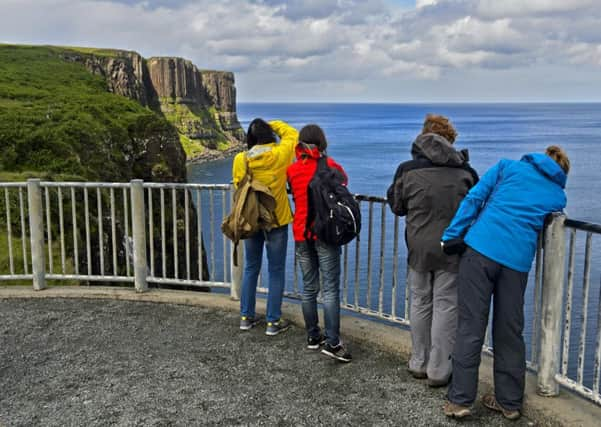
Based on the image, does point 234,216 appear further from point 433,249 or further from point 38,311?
point 38,311

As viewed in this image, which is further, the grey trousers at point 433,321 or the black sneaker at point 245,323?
the black sneaker at point 245,323

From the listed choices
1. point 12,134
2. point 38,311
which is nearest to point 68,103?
point 12,134

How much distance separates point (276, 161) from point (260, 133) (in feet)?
1.05

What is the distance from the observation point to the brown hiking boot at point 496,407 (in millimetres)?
4836

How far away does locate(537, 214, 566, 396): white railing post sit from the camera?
16.2ft

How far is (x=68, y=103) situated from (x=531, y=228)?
55.2 meters

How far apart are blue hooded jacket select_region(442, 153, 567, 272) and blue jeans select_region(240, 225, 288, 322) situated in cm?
228

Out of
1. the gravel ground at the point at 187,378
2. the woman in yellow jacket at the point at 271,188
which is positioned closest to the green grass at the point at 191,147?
the gravel ground at the point at 187,378

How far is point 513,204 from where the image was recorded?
4.62 m

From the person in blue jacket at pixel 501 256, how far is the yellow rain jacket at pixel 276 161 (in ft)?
6.57

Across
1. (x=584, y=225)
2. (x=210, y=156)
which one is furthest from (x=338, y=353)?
(x=210, y=156)

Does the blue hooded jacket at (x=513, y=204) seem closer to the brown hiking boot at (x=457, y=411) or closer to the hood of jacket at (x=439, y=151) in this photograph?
the hood of jacket at (x=439, y=151)

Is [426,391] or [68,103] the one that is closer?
[426,391]

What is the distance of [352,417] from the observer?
4859 millimetres
